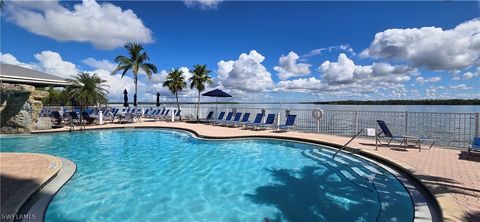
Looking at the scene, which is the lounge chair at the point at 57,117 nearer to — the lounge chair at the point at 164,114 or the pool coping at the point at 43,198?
the lounge chair at the point at 164,114

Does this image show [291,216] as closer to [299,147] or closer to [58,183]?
[58,183]

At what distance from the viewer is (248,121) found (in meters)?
14.7

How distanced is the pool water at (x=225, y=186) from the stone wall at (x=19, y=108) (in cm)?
262

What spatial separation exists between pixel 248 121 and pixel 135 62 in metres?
14.6

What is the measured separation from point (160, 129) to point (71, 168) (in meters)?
8.64

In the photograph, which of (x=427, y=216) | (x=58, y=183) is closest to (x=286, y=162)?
(x=427, y=216)

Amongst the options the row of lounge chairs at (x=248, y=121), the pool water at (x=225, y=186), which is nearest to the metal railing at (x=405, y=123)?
the row of lounge chairs at (x=248, y=121)

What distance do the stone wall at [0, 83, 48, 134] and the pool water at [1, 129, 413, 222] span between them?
2.62 m

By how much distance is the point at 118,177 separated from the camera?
6.14 m

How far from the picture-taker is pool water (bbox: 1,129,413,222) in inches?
166

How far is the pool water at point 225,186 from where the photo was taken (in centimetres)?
422

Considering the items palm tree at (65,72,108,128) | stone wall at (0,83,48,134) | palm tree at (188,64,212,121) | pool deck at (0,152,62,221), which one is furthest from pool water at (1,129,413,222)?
palm tree at (188,64,212,121)

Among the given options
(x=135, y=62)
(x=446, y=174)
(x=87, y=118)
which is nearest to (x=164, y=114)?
(x=87, y=118)

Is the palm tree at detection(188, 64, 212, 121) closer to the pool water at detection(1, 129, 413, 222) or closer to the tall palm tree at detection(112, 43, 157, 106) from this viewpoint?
the tall palm tree at detection(112, 43, 157, 106)
